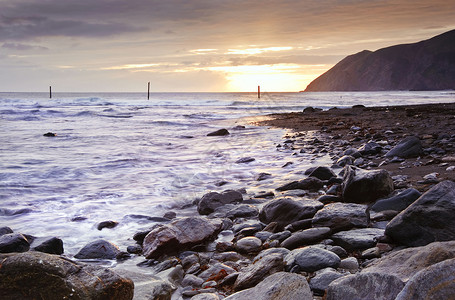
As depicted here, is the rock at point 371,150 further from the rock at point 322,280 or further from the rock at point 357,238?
the rock at point 322,280

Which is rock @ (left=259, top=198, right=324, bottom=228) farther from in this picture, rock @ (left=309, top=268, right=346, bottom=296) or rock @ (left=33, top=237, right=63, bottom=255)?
rock @ (left=33, top=237, right=63, bottom=255)

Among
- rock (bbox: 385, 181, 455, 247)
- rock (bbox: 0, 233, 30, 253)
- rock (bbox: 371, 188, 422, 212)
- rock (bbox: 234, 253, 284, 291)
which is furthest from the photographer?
rock (bbox: 371, 188, 422, 212)

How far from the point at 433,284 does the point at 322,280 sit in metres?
1.07

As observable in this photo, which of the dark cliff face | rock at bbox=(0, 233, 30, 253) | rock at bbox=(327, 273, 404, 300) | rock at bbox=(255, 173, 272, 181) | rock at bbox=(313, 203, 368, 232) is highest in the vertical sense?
the dark cliff face

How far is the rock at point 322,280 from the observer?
2.70m

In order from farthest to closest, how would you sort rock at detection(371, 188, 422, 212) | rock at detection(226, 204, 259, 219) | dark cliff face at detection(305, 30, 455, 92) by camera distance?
dark cliff face at detection(305, 30, 455, 92) < rock at detection(226, 204, 259, 219) < rock at detection(371, 188, 422, 212)

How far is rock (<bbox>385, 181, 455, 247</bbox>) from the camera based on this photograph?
310 centimetres

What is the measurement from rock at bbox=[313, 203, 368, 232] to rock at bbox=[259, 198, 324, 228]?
0.83 feet

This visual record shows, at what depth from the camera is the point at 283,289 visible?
2.31m

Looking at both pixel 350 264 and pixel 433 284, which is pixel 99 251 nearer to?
pixel 350 264

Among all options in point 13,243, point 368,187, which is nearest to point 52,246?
point 13,243

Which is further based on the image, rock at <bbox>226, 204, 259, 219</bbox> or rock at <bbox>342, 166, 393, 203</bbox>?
rock at <bbox>226, 204, 259, 219</bbox>

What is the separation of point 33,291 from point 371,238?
2733 millimetres

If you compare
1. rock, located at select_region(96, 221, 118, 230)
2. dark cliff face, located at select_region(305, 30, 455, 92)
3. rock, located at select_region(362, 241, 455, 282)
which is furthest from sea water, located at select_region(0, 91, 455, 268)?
dark cliff face, located at select_region(305, 30, 455, 92)
